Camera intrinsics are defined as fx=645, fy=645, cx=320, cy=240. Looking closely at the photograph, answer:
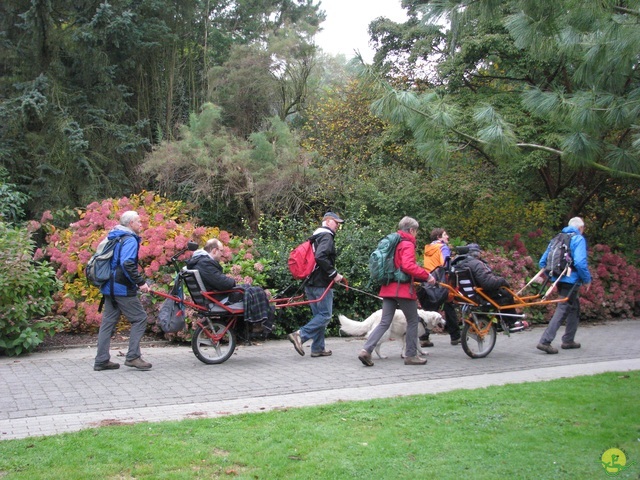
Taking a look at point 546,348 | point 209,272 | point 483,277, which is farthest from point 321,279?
point 546,348

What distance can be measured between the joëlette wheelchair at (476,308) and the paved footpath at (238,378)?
0.99 ft

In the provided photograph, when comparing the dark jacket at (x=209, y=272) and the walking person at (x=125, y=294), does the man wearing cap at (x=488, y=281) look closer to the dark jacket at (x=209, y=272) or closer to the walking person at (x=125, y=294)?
the dark jacket at (x=209, y=272)

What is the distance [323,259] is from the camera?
874 cm

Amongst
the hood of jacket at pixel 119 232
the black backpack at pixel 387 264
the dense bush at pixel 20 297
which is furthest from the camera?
the dense bush at pixel 20 297

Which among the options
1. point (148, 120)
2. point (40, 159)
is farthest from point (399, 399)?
point (148, 120)

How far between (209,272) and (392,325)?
8.79ft

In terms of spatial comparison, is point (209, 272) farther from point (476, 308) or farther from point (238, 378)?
point (476, 308)

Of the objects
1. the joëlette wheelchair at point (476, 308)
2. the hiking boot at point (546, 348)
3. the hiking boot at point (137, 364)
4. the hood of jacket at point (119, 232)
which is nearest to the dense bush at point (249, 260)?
the joëlette wheelchair at point (476, 308)

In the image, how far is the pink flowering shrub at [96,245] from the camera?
1056 cm

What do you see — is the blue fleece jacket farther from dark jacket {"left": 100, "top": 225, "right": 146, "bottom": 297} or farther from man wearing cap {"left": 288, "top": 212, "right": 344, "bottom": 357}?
dark jacket {"left": 100, "top": 225, "right": 146, "bottom": 297}

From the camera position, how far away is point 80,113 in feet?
59.0

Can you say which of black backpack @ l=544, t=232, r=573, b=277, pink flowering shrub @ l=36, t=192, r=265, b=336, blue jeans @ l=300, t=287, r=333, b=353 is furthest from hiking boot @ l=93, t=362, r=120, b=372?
black backpack @ l=544, t=232, r=573, b=277

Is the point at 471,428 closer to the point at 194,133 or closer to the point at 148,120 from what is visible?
the point at 194,133

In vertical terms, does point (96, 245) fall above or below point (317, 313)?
above
